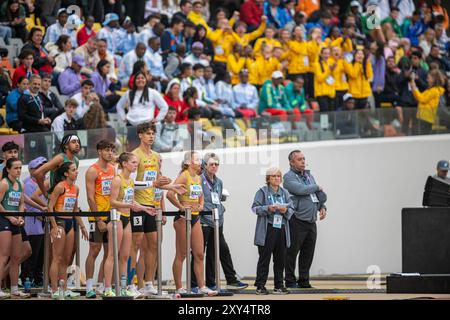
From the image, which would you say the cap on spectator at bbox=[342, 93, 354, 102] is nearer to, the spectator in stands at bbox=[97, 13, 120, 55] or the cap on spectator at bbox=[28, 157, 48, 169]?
the spectator in stands at bbox=[97, 13, 120, 55]

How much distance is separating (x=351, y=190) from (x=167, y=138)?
13.1 feet

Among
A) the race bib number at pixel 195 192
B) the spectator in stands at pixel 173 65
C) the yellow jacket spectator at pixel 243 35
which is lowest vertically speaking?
the race bib number at pixel 195 192

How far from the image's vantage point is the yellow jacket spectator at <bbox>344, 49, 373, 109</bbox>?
21656mm

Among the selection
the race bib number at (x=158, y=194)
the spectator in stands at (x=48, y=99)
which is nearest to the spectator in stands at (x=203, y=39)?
the spectator in stands at (x=48, y=99)

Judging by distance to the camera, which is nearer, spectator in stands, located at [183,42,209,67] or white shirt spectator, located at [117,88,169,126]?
white shirt spectator, located at [117,88,169,126]

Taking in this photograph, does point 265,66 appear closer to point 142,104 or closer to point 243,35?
point 243,35

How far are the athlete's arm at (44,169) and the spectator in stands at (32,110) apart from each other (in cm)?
225

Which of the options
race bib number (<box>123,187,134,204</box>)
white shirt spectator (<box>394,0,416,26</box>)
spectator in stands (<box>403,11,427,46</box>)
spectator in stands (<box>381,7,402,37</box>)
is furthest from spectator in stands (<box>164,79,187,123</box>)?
white shirt spectator (<box>394,0,416,26</box>)

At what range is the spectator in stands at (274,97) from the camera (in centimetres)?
2012

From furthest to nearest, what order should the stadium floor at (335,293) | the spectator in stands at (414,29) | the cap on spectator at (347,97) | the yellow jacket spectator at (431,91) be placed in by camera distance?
the spectator in stands at (414,29), the yellow jacket spectator at (431,91), the cap on spectator at (347,97), the stadium floor at (335,293)

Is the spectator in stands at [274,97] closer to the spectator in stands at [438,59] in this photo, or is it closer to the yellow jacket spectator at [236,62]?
the yellow jacket spectator at [236,62]

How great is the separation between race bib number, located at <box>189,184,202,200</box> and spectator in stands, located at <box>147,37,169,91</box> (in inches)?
235

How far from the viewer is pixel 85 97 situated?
17266 millimetres

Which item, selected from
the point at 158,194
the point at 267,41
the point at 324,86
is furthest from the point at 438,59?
the point at 158,194
